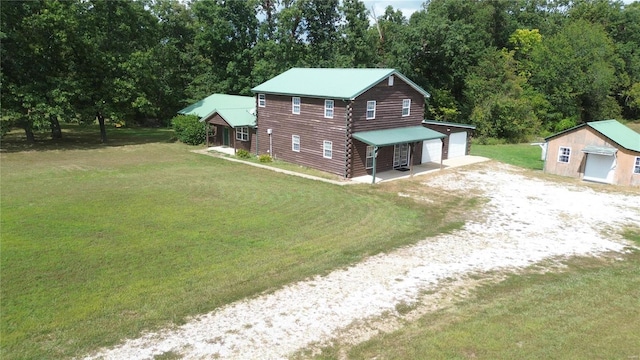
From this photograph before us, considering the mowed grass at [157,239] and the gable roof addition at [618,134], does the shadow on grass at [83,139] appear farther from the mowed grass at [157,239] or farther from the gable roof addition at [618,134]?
the gable roof addition at [618,134]

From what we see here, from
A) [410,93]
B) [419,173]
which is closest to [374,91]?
[410,93]

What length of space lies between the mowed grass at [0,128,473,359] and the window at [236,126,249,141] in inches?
233

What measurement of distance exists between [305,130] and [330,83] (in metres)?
3.23

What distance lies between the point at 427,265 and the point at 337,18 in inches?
1548

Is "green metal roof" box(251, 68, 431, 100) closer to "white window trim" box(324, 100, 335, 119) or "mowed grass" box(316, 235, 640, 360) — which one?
"white window trim" box(324, 100, 335, 119)

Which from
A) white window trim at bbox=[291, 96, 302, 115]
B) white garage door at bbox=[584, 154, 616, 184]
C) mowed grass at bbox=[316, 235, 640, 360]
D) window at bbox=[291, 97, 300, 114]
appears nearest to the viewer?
mowed grass at bbox=[316, 235, 640, 360]

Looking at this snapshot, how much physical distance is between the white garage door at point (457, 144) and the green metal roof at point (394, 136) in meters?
4.14

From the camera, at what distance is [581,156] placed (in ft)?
82.4

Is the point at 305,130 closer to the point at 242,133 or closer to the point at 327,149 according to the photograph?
the point at 327,149

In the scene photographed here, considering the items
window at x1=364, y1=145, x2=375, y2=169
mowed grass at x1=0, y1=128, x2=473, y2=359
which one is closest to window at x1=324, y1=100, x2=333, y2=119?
window at x1=364, y1=145, x2=375, y2=169

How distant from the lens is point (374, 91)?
25312mm

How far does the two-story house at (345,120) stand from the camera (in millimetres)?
24672

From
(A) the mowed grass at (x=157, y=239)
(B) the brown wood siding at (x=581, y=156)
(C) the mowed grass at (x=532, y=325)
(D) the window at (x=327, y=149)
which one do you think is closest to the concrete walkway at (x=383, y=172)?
(A) the mowed grass at (x=157, y=239)

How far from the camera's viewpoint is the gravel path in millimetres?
8906
